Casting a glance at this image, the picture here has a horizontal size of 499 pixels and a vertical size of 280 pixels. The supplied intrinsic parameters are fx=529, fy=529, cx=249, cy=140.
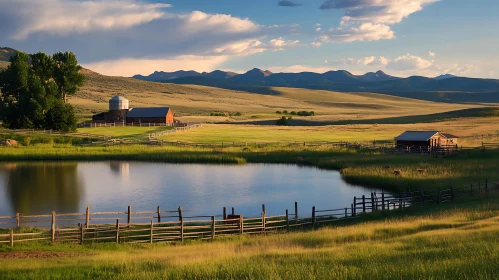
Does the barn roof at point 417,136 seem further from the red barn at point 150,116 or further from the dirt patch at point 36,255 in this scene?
the red barn at point 150,116

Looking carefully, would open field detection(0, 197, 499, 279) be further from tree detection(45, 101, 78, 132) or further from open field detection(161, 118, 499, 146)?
tree detection(45, 101, 78, 132)

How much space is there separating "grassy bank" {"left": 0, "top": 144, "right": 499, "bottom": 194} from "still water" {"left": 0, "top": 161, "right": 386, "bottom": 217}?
80.1 inches

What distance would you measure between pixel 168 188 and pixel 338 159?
2077cm

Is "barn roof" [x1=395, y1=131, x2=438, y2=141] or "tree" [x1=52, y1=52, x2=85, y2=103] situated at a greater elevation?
Answer: "tree" [x1=52, y1=52, x2=85, y2=103]

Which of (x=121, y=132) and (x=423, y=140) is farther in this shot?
(x=121, y=132)

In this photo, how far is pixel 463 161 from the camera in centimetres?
4725

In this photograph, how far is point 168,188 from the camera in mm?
39531

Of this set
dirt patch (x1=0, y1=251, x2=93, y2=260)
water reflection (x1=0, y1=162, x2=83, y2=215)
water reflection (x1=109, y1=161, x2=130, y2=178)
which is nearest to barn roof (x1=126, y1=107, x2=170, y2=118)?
water reflection (x1=109, y1=161, x2=130, y2=178)

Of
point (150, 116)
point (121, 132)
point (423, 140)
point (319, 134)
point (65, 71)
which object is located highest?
point (65, 71)

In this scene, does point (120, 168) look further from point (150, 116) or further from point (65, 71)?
point (150, 116)

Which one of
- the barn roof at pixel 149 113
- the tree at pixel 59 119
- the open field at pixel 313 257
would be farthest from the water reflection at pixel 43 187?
the barn roof at pixel 149 113

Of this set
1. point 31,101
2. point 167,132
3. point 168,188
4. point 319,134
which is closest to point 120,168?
point 168,188

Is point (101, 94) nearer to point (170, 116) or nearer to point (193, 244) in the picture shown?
point (170, 116)

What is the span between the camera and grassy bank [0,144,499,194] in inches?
→ 1565
